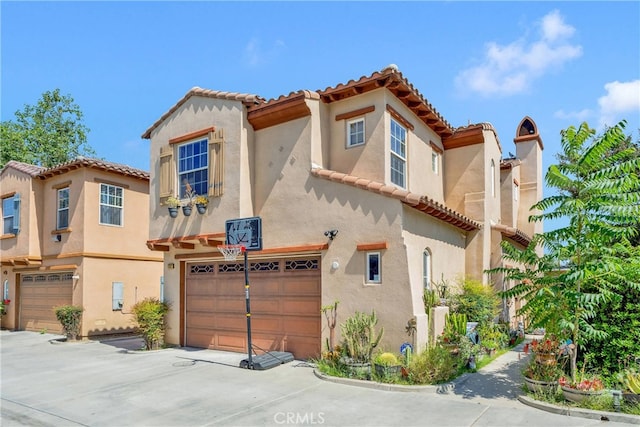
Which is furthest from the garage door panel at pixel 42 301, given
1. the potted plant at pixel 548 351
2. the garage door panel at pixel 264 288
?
the potted plant at pixel 548 351

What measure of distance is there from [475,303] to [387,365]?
13.6 feet

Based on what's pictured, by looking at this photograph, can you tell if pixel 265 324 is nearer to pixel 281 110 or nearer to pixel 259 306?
pixel 259 306

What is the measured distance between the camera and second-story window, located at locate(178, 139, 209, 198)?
14.0m

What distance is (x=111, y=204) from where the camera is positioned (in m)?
19.6

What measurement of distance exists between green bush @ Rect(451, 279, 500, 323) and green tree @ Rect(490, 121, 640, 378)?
151 inches

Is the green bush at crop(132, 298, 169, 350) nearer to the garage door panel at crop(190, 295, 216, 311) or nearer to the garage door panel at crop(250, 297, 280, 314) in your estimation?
the garage door panel at crop(190, 295, 216, 311)

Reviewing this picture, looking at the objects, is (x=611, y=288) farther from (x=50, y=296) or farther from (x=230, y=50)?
(x=50, y=296)

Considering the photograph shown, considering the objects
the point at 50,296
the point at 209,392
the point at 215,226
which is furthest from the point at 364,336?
the point at 50,296

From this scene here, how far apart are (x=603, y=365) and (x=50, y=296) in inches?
800

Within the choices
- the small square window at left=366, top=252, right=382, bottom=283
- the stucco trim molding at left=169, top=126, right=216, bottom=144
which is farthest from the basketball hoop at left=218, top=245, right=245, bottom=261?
the stucco trim molding at left=169, top=126, right=216, bottom=144

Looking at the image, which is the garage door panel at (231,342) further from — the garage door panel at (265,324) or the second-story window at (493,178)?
the second-story window at (493,178)

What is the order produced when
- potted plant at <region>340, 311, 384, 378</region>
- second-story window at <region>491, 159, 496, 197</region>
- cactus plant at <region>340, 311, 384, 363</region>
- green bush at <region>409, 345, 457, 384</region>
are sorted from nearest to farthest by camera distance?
green bush at <region>409, 345, 457, 384</region> < potted plant at <region>340, 311, 384, 378</region> < cactus plant at <region>340, 311, 384, 363</region> < second-story window at <region>491, 159, 496, 197</region>

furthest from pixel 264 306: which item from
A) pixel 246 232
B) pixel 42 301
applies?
pixel 42 301

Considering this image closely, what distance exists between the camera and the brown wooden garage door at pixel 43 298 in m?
19.7
